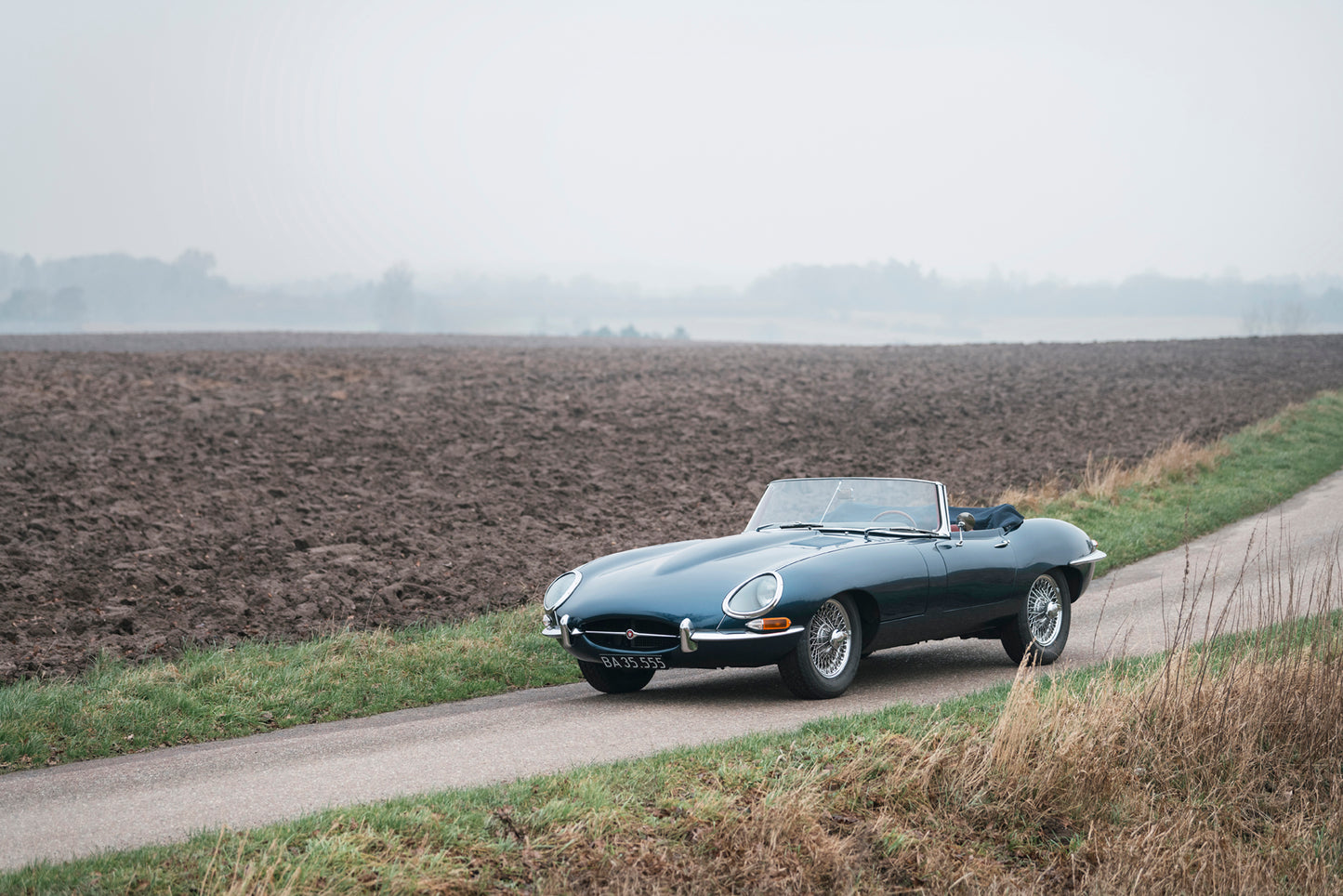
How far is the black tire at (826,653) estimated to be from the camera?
823cm

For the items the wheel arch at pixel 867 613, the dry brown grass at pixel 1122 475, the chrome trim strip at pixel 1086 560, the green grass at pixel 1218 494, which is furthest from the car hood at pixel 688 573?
the dry brown grass at pixel 1122 475

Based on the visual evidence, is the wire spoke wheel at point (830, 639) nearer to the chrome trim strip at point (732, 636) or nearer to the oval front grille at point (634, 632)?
the chrome trim strip at point (732, 636)

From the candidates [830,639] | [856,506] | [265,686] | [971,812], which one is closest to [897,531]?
[856,506]

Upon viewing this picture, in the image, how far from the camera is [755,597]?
805 cm

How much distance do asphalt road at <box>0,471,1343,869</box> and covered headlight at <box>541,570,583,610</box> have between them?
0.76 m

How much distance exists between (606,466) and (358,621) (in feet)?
32.4

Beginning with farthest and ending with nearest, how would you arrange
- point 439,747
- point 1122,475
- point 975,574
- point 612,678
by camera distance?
1. point 1122,475
2. point 975,574
3. point 612,678
4. point 439,747

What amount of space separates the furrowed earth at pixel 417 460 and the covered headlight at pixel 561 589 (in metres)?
2.94

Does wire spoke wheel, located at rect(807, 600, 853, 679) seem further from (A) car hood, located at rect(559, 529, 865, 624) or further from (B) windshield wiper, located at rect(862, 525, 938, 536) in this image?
(B) windshield wiper, located at rect(862, 525, 938, 536)

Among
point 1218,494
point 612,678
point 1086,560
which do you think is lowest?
point 612,678

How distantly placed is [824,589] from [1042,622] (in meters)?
3.02

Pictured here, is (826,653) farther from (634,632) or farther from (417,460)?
(417,460)

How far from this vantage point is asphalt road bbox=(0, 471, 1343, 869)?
6.05m

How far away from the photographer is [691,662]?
8.11 meters
